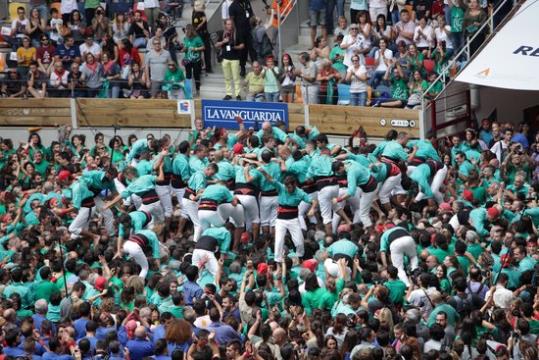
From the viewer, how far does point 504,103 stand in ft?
93.2

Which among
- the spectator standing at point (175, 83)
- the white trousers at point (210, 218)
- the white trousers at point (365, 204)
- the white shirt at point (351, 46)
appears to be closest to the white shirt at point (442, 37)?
the white shirt at point (351, 46)

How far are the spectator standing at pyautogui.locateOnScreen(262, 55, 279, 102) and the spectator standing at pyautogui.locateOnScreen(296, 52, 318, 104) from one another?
17.2 inches

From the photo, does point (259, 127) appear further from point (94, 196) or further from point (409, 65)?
point (94, 196)

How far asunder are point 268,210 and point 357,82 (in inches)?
213

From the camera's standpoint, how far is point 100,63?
30000 millimetres

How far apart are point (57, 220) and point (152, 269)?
257cm

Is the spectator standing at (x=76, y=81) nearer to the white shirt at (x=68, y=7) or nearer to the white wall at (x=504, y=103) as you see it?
the white shirt at (x=68, y=7)

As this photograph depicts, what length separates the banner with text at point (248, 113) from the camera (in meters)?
28.7

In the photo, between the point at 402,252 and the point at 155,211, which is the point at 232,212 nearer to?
the point at 155,211

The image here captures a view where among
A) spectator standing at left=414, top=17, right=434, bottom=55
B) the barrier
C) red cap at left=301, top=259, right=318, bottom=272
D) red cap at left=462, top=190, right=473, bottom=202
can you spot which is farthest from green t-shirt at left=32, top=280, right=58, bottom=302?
spectator standing at left=414, top=17, right=434, bottom=55

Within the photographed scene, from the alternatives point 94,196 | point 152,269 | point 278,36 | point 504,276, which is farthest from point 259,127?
point 504,276

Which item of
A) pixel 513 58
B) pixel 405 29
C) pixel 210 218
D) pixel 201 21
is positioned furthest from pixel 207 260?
pixel 201 21

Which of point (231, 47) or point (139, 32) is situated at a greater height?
point (139, 32)

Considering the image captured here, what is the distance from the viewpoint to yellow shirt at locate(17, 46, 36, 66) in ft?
99.3
